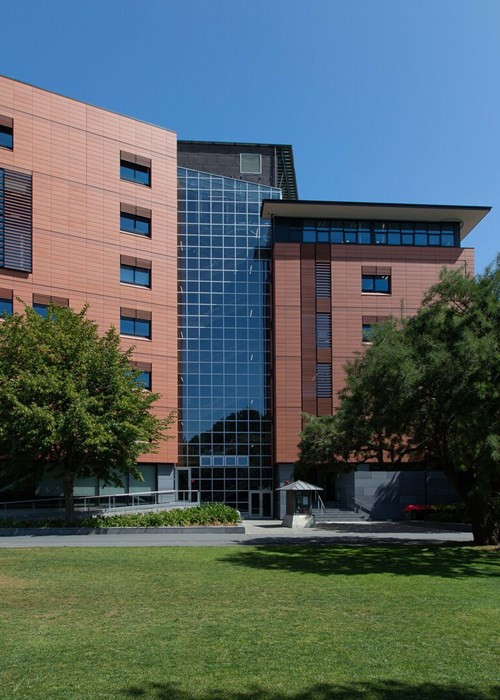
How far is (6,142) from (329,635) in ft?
127

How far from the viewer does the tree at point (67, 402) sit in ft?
89.2

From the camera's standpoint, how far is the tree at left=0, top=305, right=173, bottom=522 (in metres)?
27.2

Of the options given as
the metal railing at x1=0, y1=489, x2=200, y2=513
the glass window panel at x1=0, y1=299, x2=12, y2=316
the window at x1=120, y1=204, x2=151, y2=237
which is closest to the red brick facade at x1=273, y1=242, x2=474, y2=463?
the metal railing at x1=0, y1=489, x2=200, y2=513

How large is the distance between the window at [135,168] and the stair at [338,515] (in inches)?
983

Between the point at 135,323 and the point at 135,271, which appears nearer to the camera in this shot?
the point at 135,323

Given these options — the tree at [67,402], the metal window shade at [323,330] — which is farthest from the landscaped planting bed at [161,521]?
the metal window shade at [323,330]

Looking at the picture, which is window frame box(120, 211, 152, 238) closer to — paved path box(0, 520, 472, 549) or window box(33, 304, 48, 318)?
window box(33, 304, 48, 318)

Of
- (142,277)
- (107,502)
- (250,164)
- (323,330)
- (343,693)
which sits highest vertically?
(250,164)

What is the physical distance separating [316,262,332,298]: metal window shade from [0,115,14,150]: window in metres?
23.0

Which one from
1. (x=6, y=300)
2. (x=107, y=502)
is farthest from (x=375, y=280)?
(x=6, y=300)

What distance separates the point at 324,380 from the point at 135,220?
1786 centimetres

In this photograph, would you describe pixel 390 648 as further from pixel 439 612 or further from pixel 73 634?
pixel 73 634

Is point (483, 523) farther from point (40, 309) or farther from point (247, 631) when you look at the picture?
point (40, 309)

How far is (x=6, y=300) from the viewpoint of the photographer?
3897 centimetres
